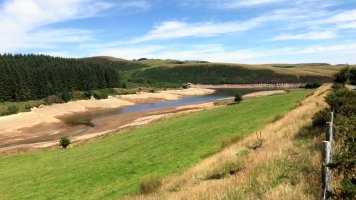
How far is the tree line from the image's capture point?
121 m

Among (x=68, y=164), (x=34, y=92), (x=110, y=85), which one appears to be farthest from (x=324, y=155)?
(x=110, y=85)

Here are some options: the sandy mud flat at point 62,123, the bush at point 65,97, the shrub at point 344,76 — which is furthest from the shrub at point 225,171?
the bush at point 65,97

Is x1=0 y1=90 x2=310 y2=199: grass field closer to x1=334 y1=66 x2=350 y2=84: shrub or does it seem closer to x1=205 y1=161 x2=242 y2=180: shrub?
x1=205 y1=161 x2=242 y2=180: shrub

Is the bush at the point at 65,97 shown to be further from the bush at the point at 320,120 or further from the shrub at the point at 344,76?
the bush at the point at 320,120

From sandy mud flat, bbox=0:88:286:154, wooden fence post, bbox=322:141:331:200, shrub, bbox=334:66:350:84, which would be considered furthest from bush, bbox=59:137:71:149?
wooden fence post, bbox=322:141:331:200

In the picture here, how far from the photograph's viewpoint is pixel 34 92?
12950 centimetres

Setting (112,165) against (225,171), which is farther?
(112,165)

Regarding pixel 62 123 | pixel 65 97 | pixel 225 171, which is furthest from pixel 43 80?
pixel 225 171

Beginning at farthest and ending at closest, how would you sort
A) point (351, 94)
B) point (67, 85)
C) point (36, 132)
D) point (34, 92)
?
point (67, 85)
point (34, 92)
point (36, 132)
point (351, 94)

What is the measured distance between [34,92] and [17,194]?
363 feet

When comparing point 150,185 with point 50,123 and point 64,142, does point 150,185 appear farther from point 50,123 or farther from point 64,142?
point 50,123

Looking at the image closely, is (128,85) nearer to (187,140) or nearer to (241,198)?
(187,140)

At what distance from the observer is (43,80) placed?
442 ft

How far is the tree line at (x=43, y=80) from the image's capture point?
120688 mm
